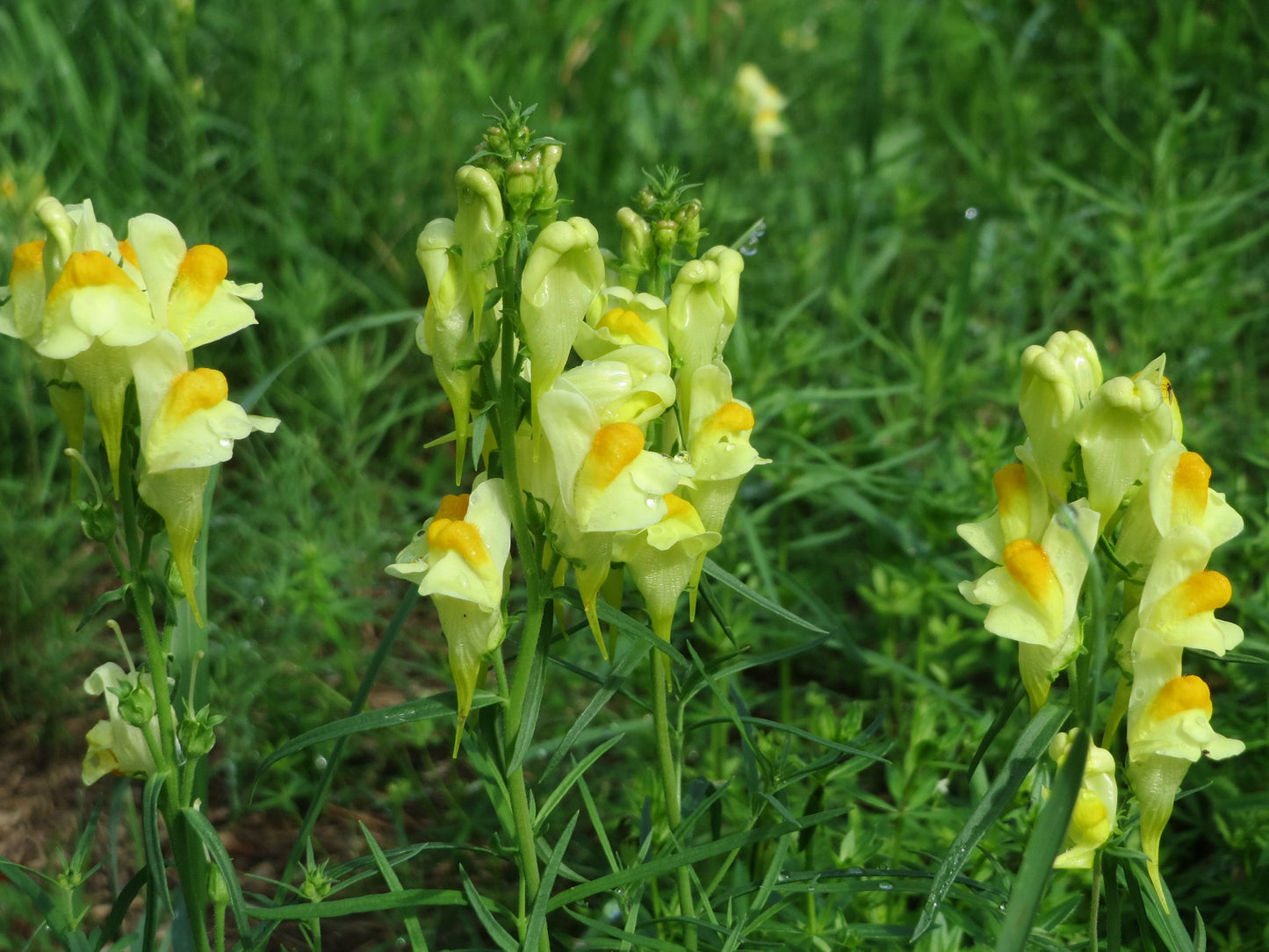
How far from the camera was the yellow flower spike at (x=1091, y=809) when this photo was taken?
1.21 meters

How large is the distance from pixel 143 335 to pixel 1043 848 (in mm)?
929

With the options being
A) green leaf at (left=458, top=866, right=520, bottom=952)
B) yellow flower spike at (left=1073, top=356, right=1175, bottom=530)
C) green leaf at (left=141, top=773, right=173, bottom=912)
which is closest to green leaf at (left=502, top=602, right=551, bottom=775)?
green leaf at (left=458, top=866, right=520, bottom=952)

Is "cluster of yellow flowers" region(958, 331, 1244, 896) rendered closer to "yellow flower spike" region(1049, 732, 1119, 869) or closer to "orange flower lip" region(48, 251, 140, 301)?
"yellow flower spike" region(1049, 732, 1119, 869)

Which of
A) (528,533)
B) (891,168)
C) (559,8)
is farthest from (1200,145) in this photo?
(528,533)

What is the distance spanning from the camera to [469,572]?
1.19 meters

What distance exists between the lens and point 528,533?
1.25 m

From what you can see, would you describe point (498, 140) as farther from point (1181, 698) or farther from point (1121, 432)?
point (1181, 698)

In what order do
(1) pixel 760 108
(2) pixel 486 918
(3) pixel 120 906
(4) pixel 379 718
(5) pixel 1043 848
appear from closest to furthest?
(5) pixel 1043 848 < (4) pixel 379 718 < (2) pixel 486 918 < (3) pixel 120 906 < (1) pixel 760 108

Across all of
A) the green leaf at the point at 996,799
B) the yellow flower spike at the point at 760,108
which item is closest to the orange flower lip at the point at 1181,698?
the green leaf at the point at 996,799

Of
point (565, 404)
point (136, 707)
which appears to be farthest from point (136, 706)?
point (565, 404)

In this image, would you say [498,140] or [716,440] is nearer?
[498,140]

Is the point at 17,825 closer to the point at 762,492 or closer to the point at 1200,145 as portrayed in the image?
the point at 762,492

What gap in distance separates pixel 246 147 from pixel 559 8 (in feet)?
3.12

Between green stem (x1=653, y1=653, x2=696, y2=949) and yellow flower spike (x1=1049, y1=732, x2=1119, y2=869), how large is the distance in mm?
397
